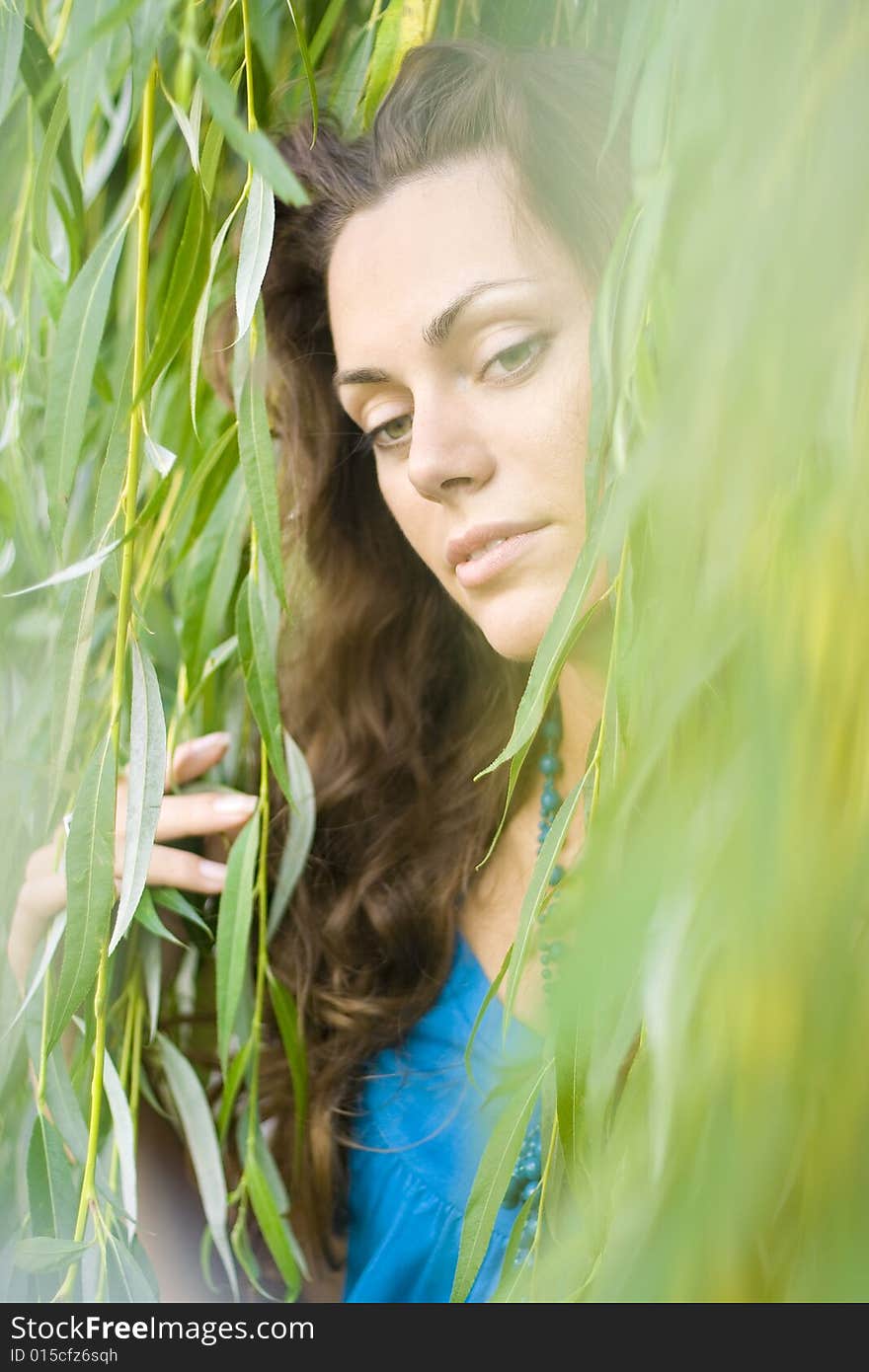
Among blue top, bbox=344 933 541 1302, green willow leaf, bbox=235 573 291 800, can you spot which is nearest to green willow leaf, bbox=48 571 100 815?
green willow leaf, bbox=235 573 291 800

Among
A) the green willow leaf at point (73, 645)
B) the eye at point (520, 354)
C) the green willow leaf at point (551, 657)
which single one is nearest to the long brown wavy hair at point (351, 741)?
the eye at point (520, 354)

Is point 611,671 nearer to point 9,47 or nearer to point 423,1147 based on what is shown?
point 9,47

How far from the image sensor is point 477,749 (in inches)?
39.1

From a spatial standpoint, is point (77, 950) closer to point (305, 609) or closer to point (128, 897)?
point (128, 897)

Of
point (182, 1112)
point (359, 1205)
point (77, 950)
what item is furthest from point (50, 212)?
point (359, 1205)

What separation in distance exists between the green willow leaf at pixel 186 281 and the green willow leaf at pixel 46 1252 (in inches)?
16.8

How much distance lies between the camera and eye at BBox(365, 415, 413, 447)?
771 millimetres

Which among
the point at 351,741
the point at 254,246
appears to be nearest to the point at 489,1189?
the point at 254,246

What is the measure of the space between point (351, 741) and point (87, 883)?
1.57 ft

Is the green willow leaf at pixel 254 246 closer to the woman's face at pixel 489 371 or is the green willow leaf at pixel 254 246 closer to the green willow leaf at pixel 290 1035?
the woman's face at pixel 489 371

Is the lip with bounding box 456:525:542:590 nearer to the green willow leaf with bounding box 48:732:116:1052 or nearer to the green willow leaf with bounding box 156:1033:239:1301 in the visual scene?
the green willow leaf with bounding box 48:732:116:1052

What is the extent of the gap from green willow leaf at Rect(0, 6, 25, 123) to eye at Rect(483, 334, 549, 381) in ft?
0.88

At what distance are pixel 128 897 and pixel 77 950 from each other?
0.03 m
